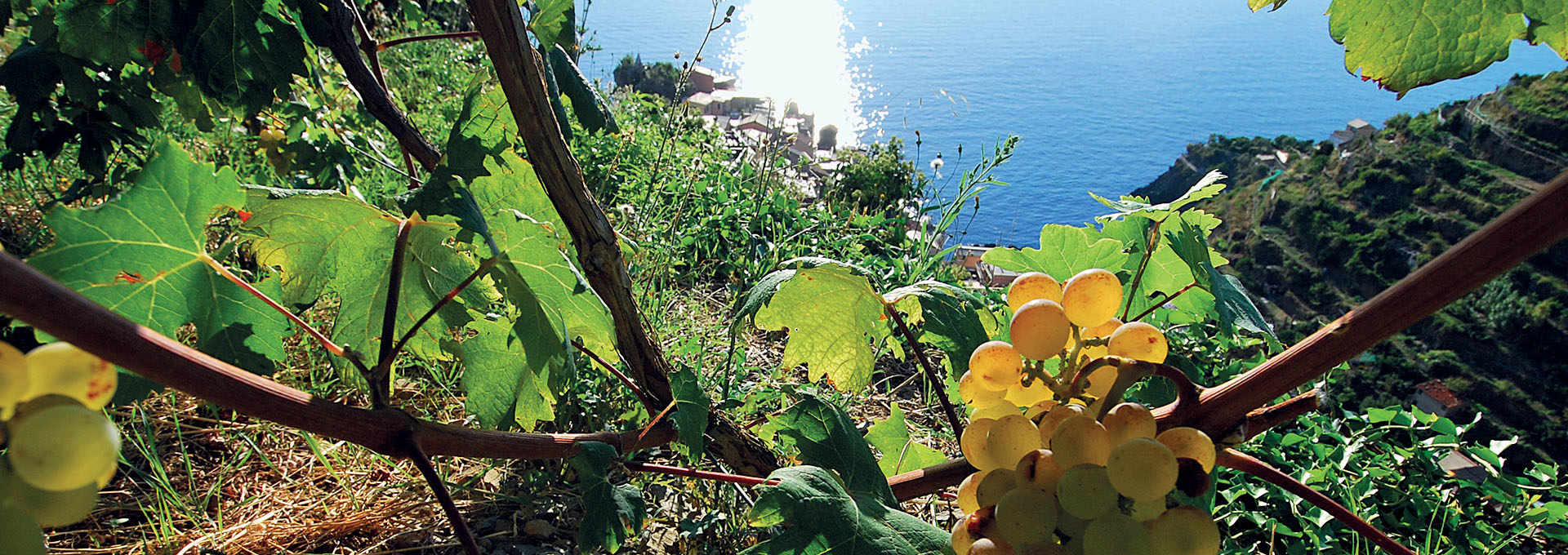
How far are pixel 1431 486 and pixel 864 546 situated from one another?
190 centimetres

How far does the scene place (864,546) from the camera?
547mm

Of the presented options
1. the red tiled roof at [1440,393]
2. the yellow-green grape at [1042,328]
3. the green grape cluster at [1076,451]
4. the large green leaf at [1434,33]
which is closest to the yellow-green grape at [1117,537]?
the green grape cluster at [1076,451]

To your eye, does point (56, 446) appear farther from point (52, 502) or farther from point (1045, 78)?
point (1045, 78)

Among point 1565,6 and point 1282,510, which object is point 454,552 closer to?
point 1565,6

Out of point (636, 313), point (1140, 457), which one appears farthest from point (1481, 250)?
point (636, 313)

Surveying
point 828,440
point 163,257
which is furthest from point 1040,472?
point 163,257

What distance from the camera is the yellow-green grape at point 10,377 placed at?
247 millimetres

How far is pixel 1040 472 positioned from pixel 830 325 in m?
0.51

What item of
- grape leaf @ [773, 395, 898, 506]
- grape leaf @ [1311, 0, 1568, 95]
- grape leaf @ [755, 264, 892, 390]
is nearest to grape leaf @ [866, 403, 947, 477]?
grape leaf @ [755, 264, 892, 390]

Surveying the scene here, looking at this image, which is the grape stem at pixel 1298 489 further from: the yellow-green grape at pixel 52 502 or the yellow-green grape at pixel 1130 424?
the yellow-green grape at pixel 52 502

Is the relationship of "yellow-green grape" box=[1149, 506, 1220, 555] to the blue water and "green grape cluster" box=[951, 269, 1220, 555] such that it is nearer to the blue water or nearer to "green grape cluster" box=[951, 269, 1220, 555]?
"green grape cluster" box=[951, 269, 1220, 555]

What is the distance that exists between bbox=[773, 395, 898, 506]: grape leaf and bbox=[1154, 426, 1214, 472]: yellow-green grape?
26cm

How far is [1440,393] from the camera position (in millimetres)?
8422

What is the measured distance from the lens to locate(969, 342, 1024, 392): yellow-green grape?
0.52 metres
